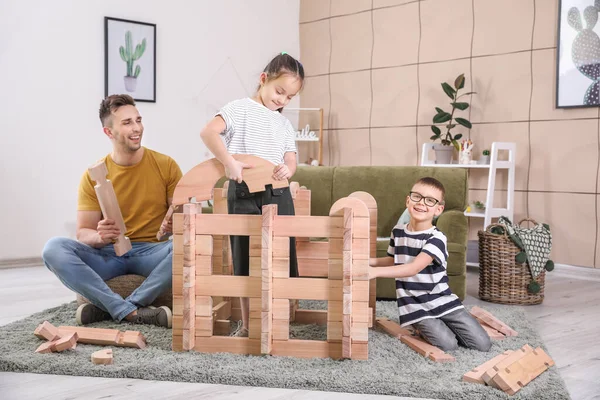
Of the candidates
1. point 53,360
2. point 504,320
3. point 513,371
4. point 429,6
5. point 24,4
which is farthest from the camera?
point 429,6

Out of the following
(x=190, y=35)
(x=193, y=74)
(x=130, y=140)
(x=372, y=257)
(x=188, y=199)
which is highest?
(x=190, y=35)

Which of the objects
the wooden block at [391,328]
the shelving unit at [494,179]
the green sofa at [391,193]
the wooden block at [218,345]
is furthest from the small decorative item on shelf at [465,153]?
the wooden block at [218,345]

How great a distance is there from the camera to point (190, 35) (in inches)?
203

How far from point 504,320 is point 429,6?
10.0 ft

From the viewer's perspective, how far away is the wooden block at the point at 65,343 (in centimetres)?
220

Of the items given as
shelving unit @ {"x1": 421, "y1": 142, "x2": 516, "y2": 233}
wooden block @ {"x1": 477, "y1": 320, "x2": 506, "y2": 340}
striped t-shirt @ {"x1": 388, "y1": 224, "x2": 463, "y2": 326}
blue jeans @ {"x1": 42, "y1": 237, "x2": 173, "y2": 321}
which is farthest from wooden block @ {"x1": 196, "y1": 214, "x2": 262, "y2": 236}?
shelving unit @ {"x1": 421, "y1": 142, "x2": 516, "y2": 233}

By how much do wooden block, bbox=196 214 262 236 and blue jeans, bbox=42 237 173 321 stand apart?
517 millimetres

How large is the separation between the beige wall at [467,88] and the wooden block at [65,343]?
334 cm

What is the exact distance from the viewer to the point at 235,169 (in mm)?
2176

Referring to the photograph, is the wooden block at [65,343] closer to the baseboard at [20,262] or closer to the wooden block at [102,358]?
the wooden block at [102,358]

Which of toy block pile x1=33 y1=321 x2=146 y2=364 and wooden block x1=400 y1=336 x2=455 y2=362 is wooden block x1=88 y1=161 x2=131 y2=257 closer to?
toy block pile x1=33 y1=321 x2=146 y2=364

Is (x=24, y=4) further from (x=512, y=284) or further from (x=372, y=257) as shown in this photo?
(x=512, y=284)

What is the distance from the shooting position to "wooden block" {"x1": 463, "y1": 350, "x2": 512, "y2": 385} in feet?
6.36

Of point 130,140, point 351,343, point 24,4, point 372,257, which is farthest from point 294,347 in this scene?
point 24,4
